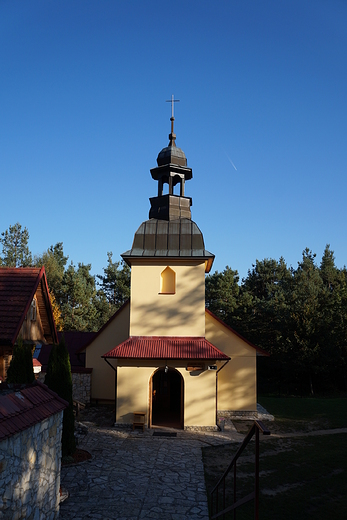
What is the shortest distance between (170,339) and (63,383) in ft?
19.6

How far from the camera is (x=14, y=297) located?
10.5m

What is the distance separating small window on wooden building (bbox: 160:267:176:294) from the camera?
17.8 meters

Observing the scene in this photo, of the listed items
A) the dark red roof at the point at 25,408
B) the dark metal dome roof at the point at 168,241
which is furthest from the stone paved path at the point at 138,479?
the dark metal dome roof at the point at 168,241

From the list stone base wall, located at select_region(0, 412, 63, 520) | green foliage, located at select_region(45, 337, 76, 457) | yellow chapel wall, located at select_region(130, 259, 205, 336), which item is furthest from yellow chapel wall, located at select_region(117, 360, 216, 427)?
stone base wall, located at select_region(0, 412, 63, 520)

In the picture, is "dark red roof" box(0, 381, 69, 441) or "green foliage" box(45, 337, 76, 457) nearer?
"dark red roof" box(0, 381, 69, 441)

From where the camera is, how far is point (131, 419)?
16031 mm

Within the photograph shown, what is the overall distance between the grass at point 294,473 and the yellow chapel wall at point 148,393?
2441 millimetres

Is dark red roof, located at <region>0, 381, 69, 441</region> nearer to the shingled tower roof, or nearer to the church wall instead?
the church wall

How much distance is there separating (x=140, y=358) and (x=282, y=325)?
1734 centimetres

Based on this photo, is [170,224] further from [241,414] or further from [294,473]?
[294,473]

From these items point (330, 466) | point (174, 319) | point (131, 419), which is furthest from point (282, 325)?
point (330, 466)

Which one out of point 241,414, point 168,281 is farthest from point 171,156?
point 241,414

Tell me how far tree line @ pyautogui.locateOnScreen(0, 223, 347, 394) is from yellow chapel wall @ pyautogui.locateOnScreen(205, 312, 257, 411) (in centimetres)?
984

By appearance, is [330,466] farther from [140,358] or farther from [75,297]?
[75,297]
